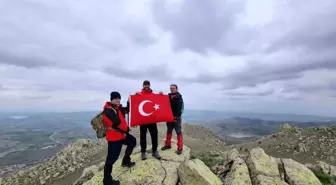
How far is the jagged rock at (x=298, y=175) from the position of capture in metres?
11.5

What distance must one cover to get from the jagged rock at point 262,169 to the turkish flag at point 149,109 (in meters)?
4.79

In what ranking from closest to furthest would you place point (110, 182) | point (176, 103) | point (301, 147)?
point (110, 182), point (176, 103), point (301, 147)

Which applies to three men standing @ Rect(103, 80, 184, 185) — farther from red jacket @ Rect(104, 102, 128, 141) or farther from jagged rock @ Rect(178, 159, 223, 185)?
jagged rock @ Rect(178, 159, 223, 185)

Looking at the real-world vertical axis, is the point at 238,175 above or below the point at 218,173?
above

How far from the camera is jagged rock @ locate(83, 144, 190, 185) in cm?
1183

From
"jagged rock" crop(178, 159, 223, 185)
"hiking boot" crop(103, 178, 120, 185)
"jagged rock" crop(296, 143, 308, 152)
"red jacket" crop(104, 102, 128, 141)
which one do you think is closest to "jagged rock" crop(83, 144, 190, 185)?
"hiking boot" crop(103, 178, 120, 185)

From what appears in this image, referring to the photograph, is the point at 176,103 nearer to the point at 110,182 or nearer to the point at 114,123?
the point at 114,123

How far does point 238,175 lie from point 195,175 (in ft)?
6.99

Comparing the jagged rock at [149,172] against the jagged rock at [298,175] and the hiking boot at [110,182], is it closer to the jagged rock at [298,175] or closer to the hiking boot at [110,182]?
the hiking boot at [110,182]

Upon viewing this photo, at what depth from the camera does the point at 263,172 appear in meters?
12.0

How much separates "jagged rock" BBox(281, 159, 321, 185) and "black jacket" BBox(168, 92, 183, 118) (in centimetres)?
626

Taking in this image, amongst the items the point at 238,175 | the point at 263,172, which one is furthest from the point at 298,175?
the point at 238,175

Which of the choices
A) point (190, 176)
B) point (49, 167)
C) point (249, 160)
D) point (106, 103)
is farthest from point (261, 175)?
point (49, 167)

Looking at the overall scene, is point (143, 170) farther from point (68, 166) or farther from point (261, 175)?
point (68, 166)
